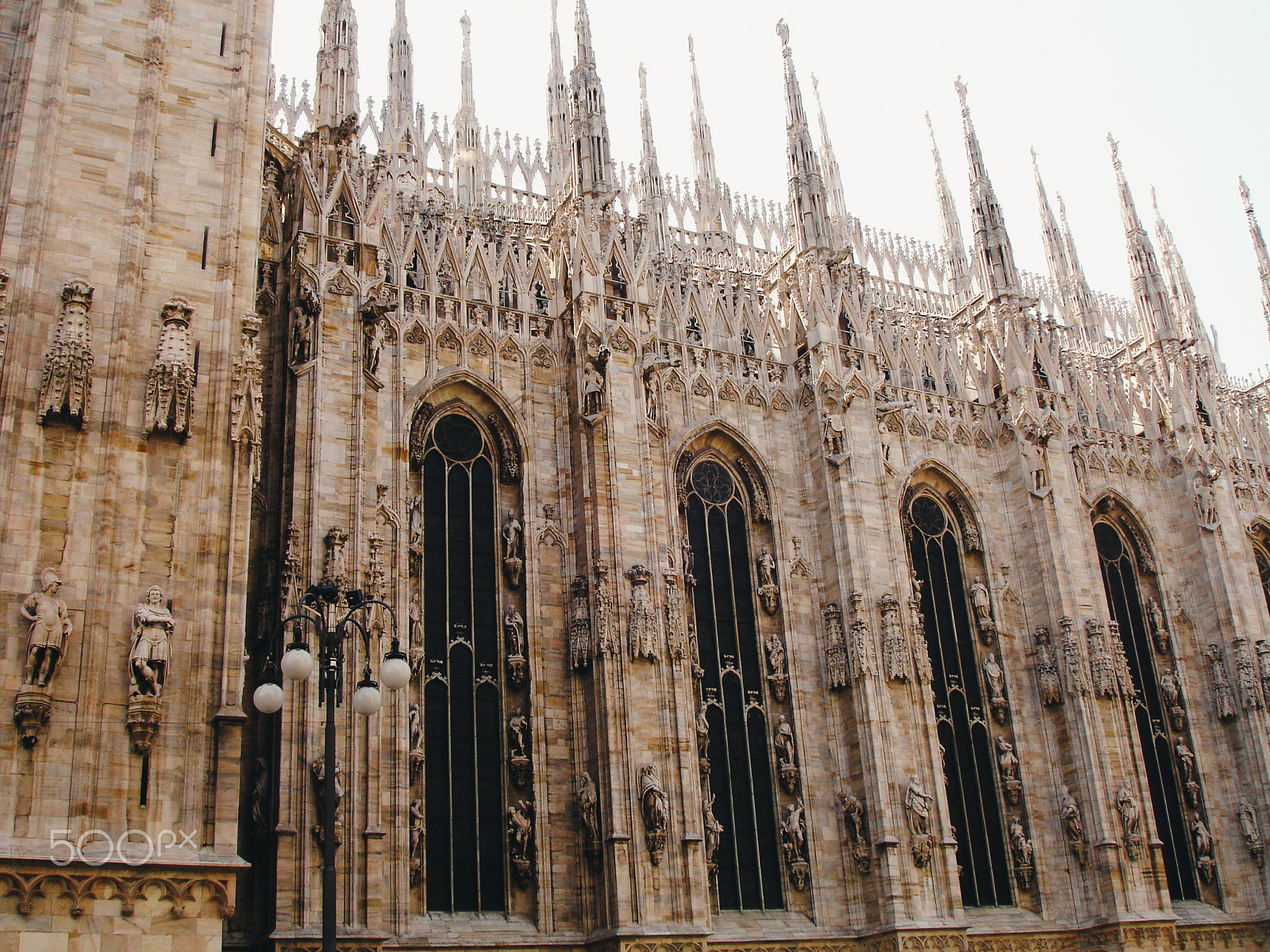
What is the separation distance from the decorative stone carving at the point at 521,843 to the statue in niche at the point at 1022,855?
1134 centimetres

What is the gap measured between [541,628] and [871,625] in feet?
23.2

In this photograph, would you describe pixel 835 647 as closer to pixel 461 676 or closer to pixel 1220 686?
pixel 461 676

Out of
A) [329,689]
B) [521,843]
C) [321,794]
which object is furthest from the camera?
[521,843]

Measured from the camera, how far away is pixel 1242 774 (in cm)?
2962

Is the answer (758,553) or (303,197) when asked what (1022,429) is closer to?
(758,553)

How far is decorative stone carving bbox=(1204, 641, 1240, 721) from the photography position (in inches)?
1180

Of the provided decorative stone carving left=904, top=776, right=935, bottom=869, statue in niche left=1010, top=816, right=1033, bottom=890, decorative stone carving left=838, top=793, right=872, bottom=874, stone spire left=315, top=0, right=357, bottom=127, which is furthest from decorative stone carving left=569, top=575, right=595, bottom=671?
statue in niche left=1010, top=816, right=1033, bottom=890

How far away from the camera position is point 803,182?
2922 centimetres

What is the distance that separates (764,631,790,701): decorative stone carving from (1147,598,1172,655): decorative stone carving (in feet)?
38.1

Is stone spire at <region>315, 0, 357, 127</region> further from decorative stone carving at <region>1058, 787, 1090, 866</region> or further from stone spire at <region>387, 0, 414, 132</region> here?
decorative stone carving at <region>1058, 787, 1090, 866</region>

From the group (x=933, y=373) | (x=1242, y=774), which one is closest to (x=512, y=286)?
(x=933, y=373)

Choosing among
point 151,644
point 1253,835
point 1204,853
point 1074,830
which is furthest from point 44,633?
point 1253,835

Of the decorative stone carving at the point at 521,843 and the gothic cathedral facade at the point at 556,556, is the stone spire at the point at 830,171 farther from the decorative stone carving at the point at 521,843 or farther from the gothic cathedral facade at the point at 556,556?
the decorative stone carving at the point at 521,843

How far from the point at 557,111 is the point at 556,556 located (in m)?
11.7
